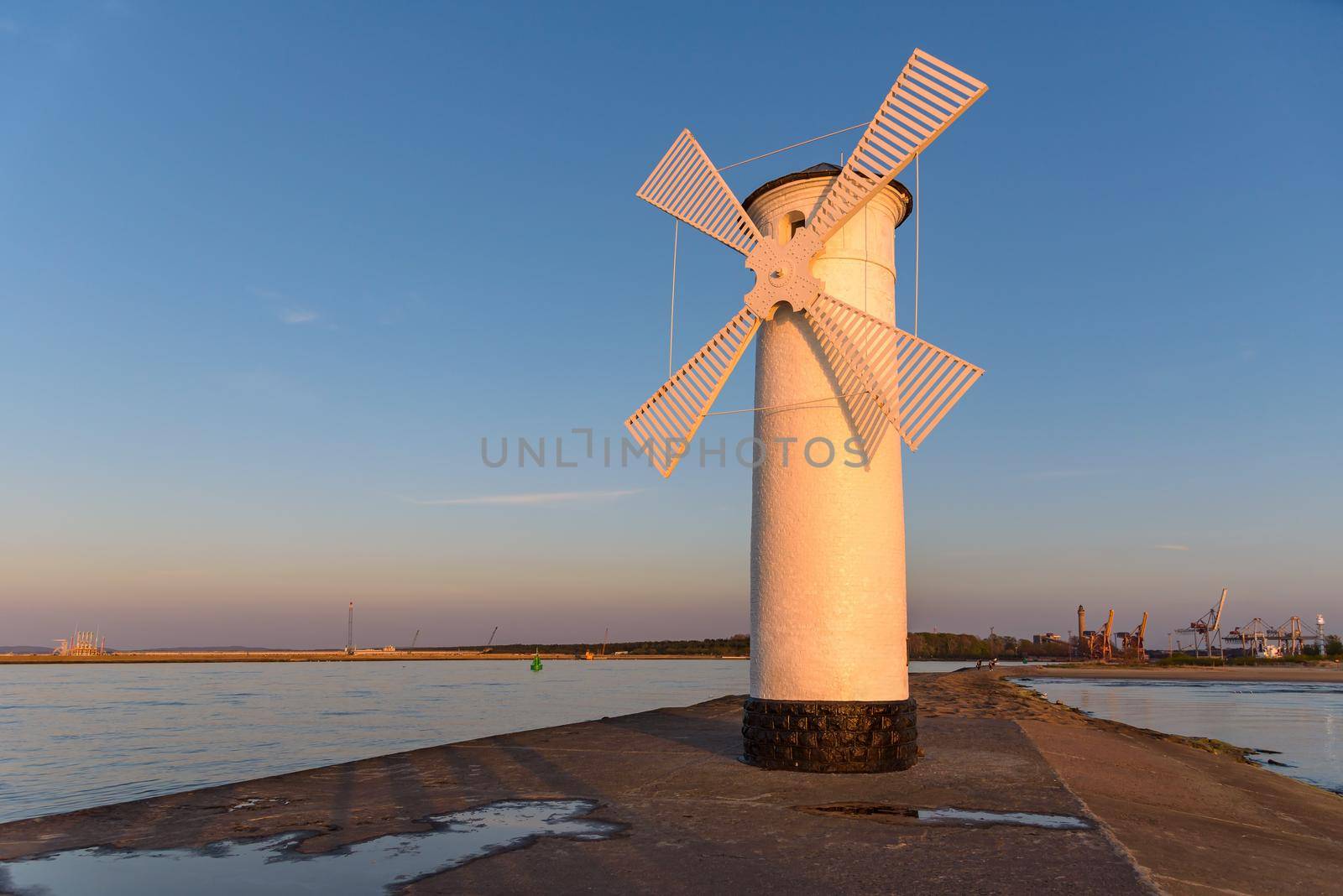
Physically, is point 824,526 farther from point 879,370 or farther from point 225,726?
point 225,726

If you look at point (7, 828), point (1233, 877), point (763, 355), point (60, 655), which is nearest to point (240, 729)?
point (7, 828)

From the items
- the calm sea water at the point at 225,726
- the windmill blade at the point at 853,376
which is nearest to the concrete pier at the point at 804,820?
the windmill blade at the point at 853,376

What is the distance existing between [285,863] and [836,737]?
506 centimetres

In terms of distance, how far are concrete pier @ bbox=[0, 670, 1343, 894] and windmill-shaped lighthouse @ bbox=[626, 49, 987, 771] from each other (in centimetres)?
67

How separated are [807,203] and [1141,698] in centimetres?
3469

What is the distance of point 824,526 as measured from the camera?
8.66m

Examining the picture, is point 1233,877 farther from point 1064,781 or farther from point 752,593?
point 752,593

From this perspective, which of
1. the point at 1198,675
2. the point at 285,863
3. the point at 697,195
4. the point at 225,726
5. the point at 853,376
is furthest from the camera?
the point at 1198,675

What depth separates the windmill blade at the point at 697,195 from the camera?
9914 mm

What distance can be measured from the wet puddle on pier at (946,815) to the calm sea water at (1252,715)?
10.0 meters

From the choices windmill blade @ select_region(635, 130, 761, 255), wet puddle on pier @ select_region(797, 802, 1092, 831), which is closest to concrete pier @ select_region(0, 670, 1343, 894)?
wet puddle on pier @ select_region(797, 802, 1092, 831)

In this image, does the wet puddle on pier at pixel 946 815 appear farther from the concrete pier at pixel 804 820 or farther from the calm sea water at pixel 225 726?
the calm sea water at pixel 225 726

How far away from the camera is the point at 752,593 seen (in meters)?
9.26

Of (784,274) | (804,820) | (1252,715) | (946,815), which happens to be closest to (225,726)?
(784,274)
